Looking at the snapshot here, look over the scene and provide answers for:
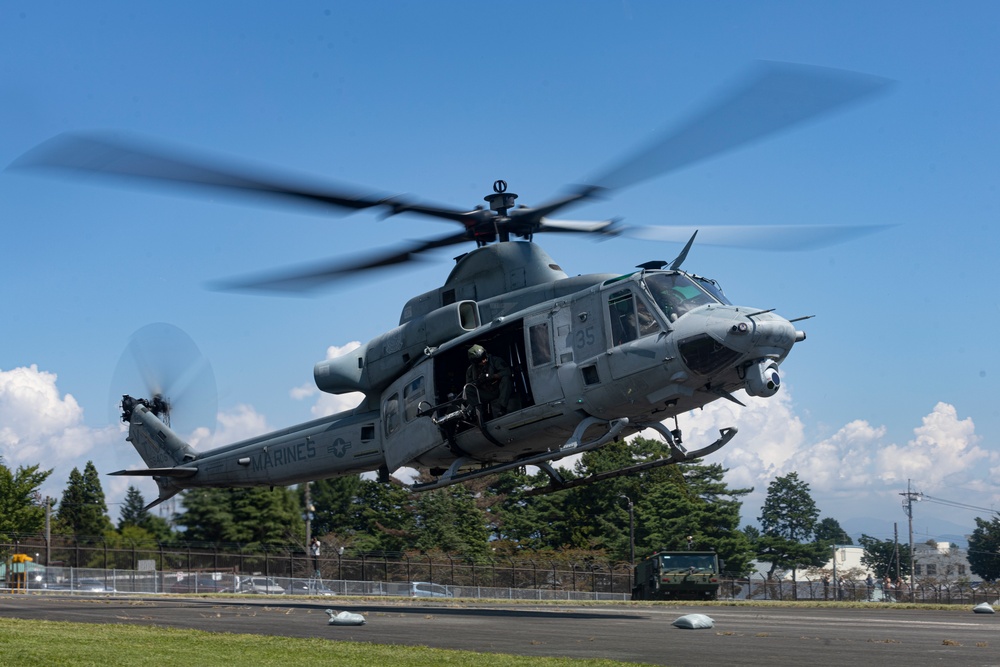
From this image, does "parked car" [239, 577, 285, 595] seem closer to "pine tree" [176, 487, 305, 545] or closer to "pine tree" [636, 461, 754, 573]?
"pine tree" [176, 487, 305, 545]

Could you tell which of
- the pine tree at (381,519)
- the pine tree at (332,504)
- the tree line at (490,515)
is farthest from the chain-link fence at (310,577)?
the pine tree at (332,504)

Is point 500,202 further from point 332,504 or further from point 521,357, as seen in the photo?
point 332,504

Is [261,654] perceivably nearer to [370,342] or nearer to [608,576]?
[370,342]

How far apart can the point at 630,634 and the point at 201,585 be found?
33.6 meters

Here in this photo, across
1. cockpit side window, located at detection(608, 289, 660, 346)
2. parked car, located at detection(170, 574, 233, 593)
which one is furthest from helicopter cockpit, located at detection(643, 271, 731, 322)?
parked car, located at detection(170, 574, 233, 593)

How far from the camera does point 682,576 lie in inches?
1511

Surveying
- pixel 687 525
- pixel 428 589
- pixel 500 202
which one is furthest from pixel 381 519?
pixel 500 202

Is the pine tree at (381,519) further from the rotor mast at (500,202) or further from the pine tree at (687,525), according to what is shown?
the rotor mast at (500,202)

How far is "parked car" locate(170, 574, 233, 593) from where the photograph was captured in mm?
43938

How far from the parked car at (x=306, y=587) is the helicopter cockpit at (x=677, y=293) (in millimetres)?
30815

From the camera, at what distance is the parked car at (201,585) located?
1730 inches

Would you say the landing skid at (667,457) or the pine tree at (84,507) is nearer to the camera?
the landing skid at (667,457)

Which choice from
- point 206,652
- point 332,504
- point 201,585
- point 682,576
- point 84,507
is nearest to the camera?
point 206,652

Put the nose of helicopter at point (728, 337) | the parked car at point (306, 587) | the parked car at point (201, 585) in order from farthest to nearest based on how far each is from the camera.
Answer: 1. the parked car at point (306, 587)
2. the parked car at point (201, 585)
3. the nose of helicopter at point (728, 337)
